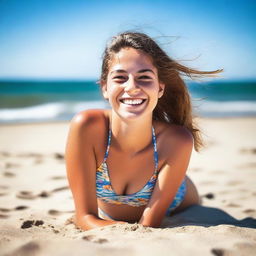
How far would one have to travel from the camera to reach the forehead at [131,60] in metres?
2.41

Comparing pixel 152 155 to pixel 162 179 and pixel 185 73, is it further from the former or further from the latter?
pixel 185 73

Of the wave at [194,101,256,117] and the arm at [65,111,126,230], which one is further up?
the arm at [65,111,126,230]

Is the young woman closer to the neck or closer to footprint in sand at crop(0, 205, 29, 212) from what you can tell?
the neck

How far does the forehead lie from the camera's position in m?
2.41

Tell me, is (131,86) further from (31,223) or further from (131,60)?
(31,223)

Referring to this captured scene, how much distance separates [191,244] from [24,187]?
2.60 metres

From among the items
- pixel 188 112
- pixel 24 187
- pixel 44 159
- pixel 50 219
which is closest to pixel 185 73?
pixel 188 112

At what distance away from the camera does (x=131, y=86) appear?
7.67 feet

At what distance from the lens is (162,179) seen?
2.43m

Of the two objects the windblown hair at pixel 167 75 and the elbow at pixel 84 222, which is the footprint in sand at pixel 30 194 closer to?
the elbow at pixel 84 222

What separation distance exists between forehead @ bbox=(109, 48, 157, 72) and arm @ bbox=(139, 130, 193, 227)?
69cm

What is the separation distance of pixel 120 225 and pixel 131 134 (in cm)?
78

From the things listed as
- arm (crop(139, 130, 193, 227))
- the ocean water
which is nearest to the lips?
arm (crop(139, 130, 193, 227))

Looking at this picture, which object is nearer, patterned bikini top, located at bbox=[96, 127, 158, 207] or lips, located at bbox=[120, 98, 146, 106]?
lips, located at bbox=[120, 98, 146, 106]
